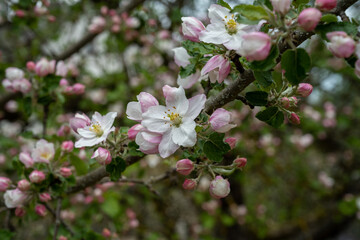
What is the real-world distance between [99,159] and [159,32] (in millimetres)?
2696

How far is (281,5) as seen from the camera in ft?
2.30

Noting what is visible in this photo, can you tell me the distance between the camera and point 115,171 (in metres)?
0.96

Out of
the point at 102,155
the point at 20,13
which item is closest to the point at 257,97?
the point at 102,155

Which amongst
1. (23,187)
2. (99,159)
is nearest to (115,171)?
(99,159)

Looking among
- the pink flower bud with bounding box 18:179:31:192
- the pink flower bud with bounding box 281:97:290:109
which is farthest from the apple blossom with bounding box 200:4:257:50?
the pink flower bud with bounding box 18:179:31:192

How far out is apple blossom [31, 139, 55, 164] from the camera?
1209 millimetres

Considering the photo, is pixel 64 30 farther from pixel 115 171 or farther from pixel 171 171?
pixel 115 171

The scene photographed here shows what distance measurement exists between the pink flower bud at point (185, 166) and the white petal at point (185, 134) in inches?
3.8

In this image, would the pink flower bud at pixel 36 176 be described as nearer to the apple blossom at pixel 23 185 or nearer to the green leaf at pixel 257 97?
the apple blossom at pixel 23 185

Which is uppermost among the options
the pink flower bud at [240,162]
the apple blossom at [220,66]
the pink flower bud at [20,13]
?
the apple blossom at [220,66]

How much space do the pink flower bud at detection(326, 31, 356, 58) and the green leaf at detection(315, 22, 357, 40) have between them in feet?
0.08

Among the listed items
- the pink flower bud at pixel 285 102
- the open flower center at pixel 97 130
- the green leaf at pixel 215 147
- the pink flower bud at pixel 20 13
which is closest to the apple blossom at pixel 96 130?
the open flower center at pixel 97 130

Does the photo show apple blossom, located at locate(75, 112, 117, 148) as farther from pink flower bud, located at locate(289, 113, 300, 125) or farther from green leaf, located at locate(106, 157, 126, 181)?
pink flower bud, located at locate(289, 113, 300, 125)

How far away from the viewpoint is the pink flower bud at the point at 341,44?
0.68 m
